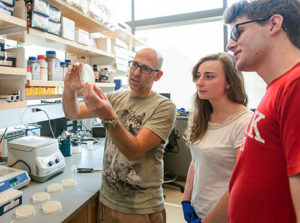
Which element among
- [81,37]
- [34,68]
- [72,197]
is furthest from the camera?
[81,37]

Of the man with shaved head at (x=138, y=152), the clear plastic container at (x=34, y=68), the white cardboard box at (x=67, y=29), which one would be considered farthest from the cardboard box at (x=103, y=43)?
the man with shaved head at (x=138, y=152)

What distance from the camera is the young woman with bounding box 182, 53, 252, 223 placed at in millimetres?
904

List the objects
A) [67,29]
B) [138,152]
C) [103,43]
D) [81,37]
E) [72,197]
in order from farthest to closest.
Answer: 1. [103,43]
2. [81,37]
3. [67,29]
4. [72,197]
5. [138,152]

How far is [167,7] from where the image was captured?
3.29m

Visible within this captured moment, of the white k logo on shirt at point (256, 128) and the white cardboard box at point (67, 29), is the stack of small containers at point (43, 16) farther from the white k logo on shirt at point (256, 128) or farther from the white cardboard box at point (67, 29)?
the white k logo on shirt at point (256, 128)

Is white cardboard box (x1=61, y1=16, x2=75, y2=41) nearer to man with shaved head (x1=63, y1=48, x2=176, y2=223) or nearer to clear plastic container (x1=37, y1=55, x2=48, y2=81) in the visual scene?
clear plastic container (x1=37, y1=55, x2=48, y2=81)

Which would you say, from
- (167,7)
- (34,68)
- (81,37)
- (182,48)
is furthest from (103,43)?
(167,7)

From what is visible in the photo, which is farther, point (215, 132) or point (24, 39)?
point (24, 39)

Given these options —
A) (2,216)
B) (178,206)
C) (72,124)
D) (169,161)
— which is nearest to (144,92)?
(2,216)

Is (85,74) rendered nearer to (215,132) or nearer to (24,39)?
(24,39)

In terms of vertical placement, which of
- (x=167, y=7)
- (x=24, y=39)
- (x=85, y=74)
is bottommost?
(x=85, y=74)

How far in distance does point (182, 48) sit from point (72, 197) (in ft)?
9.57

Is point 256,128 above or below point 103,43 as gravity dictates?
below

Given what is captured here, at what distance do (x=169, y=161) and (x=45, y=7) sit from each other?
2720 millimetres
